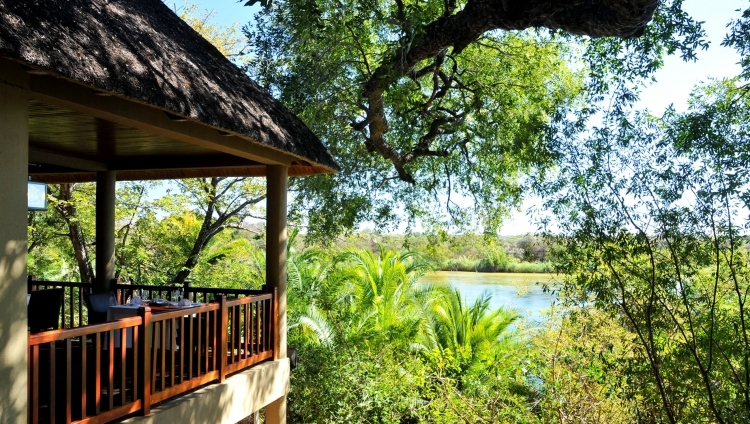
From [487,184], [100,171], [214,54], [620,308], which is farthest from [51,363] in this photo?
[487,184]

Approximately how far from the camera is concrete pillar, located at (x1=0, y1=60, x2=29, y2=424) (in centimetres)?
383

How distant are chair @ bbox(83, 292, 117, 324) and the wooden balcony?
0.42 m

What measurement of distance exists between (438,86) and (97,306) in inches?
258

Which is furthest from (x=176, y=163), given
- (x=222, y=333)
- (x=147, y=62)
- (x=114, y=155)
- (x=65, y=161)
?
(x=147, y=62)

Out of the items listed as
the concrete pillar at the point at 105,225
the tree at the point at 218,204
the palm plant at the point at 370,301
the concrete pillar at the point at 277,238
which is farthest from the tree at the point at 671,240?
the tree at the point at 218,204

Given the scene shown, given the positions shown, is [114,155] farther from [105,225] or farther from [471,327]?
[471,327]

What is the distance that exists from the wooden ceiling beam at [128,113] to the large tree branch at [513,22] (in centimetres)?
200

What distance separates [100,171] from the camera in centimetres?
898

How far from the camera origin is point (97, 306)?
27.0 feet

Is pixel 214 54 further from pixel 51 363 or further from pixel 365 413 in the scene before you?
pixel 365 413

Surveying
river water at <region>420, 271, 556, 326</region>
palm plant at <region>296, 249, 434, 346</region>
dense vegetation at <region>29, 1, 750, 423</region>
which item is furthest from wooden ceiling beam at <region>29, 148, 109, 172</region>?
river water at <region>420, 271, 556, 326</region>

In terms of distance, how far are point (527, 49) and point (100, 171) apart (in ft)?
26.0

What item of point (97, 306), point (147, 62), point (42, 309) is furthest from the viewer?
point (97, 306)

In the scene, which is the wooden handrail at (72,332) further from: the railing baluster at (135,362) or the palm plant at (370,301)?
the palm plant at (370,301)
